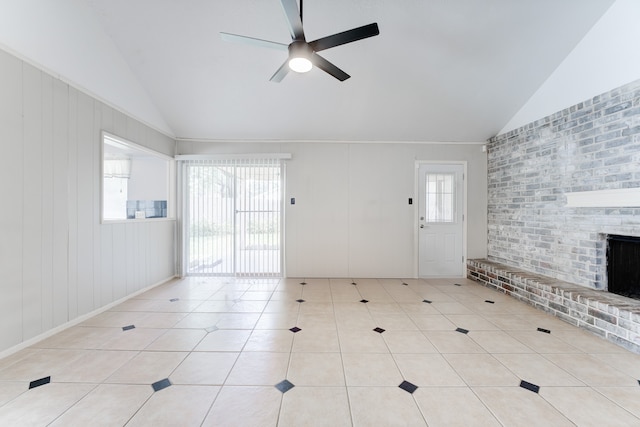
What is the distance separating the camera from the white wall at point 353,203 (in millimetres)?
4758

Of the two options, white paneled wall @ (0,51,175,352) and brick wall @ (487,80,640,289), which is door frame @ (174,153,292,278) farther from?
brick wall @ (487,80,640,289)

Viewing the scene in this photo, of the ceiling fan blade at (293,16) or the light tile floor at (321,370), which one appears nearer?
the light tile floor at (321,370)

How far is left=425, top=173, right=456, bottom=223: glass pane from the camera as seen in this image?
15.9 ft

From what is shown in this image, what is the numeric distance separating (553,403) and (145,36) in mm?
5132

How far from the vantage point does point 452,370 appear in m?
2.06

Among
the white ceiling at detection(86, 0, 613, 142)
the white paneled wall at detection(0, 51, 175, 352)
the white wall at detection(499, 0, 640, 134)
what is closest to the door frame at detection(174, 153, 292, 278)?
the white ceiling at detection(86, 0, 613, 142)

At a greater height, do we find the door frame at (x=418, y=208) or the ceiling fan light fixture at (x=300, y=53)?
the ceiling fan light fixture at (x=300, y=53)

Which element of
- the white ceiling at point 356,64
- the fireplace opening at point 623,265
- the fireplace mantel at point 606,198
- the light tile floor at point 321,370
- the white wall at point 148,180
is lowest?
the light tile floor at point 321,370

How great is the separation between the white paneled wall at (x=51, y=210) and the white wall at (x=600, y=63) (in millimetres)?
5911

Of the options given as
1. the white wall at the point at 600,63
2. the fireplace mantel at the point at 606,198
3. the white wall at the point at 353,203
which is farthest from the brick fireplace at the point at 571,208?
the white wall at the point at 353,203

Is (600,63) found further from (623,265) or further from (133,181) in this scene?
(133,181)

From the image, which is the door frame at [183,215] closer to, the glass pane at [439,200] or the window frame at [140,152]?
the window frame at [140,152]

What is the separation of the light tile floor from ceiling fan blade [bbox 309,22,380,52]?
2.77 metres

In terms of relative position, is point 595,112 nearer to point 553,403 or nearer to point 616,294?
point 616,294
